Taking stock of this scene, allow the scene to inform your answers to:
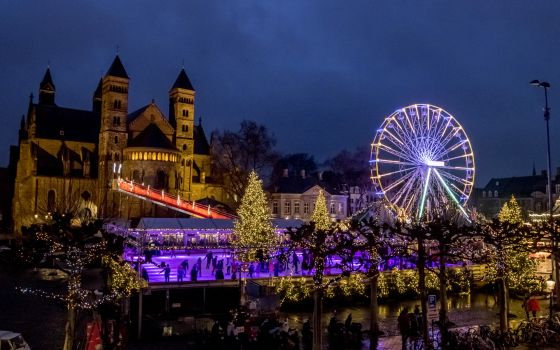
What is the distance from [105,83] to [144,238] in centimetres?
3743

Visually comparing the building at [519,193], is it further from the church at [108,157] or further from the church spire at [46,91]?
the church spire at [46,91]

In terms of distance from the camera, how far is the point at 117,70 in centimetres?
6944

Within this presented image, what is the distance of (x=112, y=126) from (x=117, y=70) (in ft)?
24.5

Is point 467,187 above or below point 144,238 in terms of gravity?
above

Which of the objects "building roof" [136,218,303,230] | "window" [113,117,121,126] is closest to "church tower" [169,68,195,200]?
"window" [113,117,121,126]

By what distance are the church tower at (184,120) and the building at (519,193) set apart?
135 feet

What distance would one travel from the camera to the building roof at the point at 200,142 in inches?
3214

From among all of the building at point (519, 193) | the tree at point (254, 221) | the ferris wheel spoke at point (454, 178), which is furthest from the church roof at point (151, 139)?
the building at point (519, 193)

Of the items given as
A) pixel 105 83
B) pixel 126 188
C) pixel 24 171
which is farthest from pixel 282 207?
pixel 24 171

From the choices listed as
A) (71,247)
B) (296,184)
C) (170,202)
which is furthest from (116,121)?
(71,247)

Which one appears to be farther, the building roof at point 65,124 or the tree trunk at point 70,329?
the building roof at point 65,124

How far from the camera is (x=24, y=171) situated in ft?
237

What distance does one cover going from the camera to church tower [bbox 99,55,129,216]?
67.2 metres

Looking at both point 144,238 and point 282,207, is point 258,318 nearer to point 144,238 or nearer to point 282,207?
point 144,238
